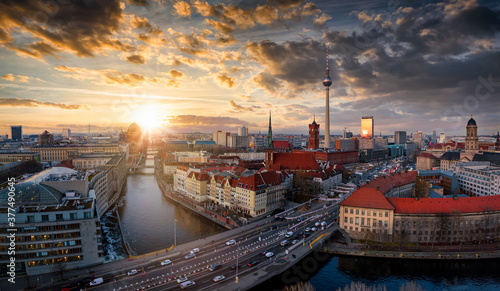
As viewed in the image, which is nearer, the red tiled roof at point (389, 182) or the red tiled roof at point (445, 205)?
the red tiled roof at point (445, 205)

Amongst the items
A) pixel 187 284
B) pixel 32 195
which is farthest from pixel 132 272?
pixel 32 195

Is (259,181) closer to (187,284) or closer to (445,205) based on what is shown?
(187,284)

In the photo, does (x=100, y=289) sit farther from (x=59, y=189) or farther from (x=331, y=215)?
(x=331, y=215)

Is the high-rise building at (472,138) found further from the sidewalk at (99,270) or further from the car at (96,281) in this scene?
the car at (96,281)

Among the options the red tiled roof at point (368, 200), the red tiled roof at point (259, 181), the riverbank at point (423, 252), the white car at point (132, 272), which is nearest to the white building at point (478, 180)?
the riverbank at point (423, 252)

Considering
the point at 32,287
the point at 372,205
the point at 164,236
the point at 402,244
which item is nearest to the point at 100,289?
the point at 32,287
